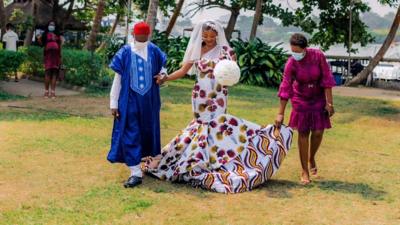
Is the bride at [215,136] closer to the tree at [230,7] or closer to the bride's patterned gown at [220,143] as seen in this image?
the bride's patterned gown at [220,143]

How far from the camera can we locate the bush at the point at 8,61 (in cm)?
1296

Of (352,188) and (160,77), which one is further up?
(160,77)

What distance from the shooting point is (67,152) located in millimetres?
7152

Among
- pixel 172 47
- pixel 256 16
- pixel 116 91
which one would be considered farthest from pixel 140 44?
pixel 256 16

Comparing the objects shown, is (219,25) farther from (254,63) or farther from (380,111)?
(254,63)

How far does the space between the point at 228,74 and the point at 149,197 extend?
1369mm

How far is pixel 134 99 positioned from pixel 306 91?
1.69m

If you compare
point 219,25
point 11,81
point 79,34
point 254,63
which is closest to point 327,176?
point 219,25

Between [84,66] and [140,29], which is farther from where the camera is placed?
[84,66]

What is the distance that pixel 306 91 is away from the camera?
19.0ft

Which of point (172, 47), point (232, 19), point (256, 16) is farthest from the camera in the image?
point (232, 19)

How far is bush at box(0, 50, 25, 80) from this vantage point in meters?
13.0

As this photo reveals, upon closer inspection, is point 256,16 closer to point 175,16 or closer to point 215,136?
point 175,16

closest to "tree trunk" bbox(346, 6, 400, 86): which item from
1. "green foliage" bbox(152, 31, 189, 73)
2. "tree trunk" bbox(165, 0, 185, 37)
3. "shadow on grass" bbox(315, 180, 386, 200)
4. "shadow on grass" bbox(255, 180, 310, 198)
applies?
"green foliage" bbox(152, 31, 189, 73)
